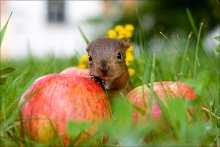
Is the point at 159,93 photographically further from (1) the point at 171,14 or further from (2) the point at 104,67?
(1) the point at 171,14

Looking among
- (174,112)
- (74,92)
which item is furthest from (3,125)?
(174,112)

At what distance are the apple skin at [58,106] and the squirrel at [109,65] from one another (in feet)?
0.87

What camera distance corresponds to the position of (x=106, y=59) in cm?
223

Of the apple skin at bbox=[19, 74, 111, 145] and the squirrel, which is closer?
the apple skin at bbox=[19, 74, 111, 145]

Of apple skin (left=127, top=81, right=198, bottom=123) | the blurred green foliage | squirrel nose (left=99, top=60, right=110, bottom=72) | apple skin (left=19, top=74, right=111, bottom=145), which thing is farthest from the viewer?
the blurred green foliage

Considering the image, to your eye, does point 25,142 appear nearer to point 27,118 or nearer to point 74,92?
point 27,118

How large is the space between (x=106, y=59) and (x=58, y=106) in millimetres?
480

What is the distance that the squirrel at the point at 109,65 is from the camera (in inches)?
86.6

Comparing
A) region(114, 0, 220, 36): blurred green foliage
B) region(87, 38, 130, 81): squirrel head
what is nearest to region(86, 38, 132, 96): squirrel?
region(87, 38, 130, 81): squirrel head

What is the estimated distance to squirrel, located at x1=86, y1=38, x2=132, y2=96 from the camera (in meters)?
2.20

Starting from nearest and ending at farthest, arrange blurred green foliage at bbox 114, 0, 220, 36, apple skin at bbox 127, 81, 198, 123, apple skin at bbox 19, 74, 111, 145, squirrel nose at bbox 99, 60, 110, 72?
apple skin at bbox 19, 74, 111, 145 → apple skin at bbox 127, 81, 198, 123 → squirrel nose at bbox 99, 60, 110, 72 → blurred green foliage at bbox 114, 0, 220, 36

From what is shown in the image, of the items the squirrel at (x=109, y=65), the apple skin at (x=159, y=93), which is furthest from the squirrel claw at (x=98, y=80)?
the apple skin at (x=159, y=93)

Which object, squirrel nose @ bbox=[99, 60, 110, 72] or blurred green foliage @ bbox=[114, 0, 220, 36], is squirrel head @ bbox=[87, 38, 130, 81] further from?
blurred green foliage @ bbox=[114, 0, 220, 36]

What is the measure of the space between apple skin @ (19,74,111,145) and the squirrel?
0.27 meters
